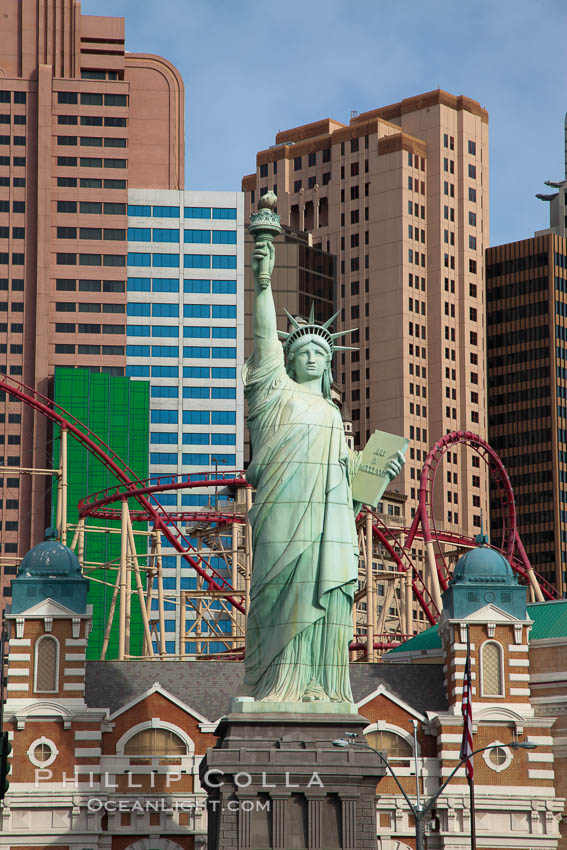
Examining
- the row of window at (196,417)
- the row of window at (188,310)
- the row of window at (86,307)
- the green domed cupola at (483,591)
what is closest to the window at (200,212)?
the row of window at (188,310)

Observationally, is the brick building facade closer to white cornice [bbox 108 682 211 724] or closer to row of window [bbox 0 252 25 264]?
white cornice [bbox 108 682 211 724]

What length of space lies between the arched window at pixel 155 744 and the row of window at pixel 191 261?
2771 inches

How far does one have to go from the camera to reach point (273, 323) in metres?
42.1

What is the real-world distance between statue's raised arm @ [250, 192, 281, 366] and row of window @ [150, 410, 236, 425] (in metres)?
69.8

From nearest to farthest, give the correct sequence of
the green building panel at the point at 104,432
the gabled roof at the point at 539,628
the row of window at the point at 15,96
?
the gabled roof at the point at 539,628, the green building panel at the point at 104,432, the row of window at the point at 15,96

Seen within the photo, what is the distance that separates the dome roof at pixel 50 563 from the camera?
46750 millimetres

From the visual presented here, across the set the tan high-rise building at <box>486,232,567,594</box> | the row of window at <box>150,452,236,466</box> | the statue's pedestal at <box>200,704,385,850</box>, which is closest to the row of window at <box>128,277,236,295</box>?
the row of window at <box>150,452,236,466</box>

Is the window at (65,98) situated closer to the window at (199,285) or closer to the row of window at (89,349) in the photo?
the window at (199,285)

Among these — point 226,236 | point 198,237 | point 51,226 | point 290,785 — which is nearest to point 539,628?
point 290,785

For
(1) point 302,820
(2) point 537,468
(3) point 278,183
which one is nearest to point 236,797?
(1) point 302,820

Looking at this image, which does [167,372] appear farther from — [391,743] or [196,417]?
[391,743]

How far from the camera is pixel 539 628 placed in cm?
4953

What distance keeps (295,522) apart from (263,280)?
6.19 metres

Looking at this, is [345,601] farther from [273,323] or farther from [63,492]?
[63,492]
